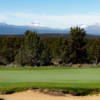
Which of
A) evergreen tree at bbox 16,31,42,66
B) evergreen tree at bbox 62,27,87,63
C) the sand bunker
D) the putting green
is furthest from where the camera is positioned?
evergreen tree at bbox 62,27,87,63

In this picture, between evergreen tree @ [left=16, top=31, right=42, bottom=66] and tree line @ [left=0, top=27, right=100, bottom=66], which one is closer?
evergreen tree @ [left=16, top=31, right=42, bottom=66]

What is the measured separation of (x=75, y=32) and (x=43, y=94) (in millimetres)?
32562

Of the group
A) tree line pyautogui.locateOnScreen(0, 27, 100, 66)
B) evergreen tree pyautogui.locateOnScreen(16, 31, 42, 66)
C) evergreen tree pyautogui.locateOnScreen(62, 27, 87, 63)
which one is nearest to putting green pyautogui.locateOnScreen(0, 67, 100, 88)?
tree line pyautogui.locateOnScreen(0, 27, 100, 66)

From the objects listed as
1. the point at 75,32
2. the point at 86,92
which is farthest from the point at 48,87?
the point at 75,32

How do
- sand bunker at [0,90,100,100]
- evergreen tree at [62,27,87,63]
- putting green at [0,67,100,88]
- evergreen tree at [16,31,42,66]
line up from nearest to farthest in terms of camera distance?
sand bunker at [0,90,100,100] → putting green at [0,67,100,88] → evergreen tree at [16,31,42,66] → evergreen tree at [62,27,87,63]

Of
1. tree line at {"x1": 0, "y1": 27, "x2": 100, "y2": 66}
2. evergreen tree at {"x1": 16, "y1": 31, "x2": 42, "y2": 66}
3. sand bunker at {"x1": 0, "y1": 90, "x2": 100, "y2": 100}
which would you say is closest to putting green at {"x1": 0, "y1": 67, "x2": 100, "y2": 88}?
sand bunker at {"x1": 0, "y1": 90, "x2": 100, "y2": 100}

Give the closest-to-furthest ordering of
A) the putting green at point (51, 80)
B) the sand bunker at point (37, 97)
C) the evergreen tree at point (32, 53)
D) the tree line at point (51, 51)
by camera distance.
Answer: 1. the sand bunker at point (37, 97)
2. the putting green at point (51, 80)
3. the evergreen tree at point (32, 53)
4. the tree line at point (51, 51)

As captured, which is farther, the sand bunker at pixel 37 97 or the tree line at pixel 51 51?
the tree line at pixel 51 51

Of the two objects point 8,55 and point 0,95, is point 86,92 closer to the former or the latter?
point 0,95

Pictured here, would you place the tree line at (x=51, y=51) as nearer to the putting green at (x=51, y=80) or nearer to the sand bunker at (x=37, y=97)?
Answer: the putting green at (x=51, y=80)

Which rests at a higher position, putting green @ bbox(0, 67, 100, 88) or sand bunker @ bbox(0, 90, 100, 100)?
putting green @ bbox(0, 67, 100, 88)

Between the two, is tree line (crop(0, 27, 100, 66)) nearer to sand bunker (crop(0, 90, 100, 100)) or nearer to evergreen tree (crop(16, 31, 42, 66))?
evergreen tree (crop(16, 31, 42, 66))

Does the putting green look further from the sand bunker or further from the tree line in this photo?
the tree line

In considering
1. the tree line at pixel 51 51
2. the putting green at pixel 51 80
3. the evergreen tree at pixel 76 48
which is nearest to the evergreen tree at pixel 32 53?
the tree line at pixel 51 51
